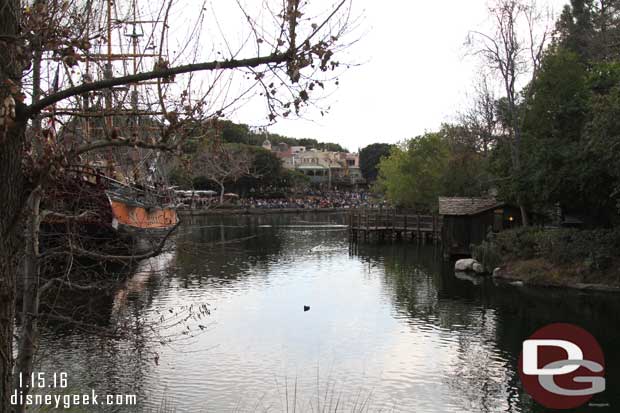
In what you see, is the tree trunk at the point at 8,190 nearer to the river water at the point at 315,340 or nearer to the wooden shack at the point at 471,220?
the river water at the point at 315,340

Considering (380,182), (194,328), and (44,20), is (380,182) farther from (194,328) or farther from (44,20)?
(44,20)

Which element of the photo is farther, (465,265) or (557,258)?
(465,265)

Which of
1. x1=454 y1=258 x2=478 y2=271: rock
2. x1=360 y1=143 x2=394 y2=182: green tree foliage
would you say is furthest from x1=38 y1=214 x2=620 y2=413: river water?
x1=360 y1=143 x2=394 y2=182: green tree foliage

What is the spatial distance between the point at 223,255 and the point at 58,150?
33.6 meters

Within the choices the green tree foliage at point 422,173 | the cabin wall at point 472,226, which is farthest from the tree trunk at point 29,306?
the green tree foliage at point 422,173

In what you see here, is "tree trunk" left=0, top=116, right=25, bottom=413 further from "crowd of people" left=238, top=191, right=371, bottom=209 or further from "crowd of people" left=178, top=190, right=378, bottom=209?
"crowd of people" left=238, top=191, right=371, bottom=209

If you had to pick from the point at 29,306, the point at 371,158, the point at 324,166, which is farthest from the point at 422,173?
the point at 371,158

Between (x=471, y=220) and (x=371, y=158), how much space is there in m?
81.1

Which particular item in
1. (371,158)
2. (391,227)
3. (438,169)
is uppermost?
(371,158)

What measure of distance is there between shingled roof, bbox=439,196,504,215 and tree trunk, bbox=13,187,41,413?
30.6 metres

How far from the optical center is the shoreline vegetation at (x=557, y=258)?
82.2ft

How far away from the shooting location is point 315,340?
19.1 meters

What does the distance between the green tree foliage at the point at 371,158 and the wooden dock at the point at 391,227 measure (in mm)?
65380

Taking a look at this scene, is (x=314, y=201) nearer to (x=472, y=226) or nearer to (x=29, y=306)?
(x=472, y=226)
